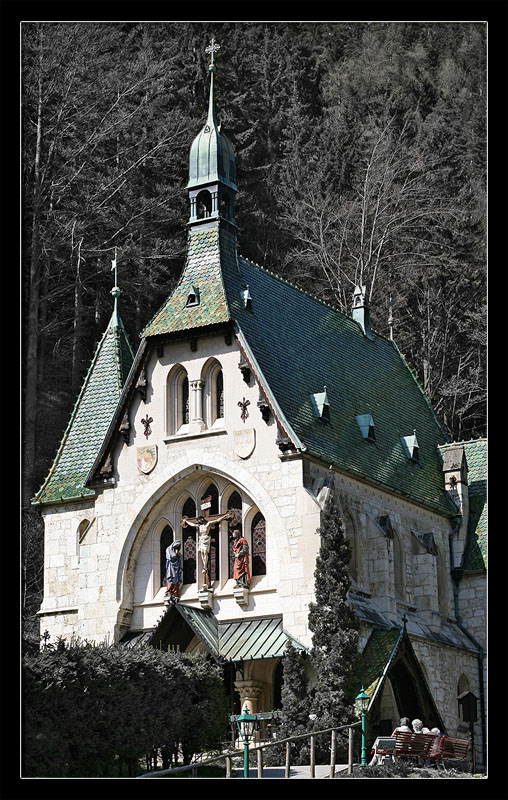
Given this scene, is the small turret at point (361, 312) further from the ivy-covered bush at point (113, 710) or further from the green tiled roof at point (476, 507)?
the ivy-covered bush at point (113, 710)

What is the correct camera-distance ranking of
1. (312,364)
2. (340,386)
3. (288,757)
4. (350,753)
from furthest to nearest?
1. (340,386)
2. (312,364)
3. (350,753)
4. (288,757)

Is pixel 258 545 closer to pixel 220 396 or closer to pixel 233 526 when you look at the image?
pixel 233 526

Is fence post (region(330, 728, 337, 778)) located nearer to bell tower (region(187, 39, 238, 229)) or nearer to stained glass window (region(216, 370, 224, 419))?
stained glass window (region(216, 370, 224, 419))

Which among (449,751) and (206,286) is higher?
(206,286)

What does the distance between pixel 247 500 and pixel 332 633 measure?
448 cm

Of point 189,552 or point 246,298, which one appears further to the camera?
point 246,298

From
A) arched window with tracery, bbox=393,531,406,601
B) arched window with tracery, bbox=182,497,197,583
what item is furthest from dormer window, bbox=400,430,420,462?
arched window with tracery, bbox=182,497,197,583

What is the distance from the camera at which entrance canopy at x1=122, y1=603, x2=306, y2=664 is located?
1396 inches

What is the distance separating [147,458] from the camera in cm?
3866

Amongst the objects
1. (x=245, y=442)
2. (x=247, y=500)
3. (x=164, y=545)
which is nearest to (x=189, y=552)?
(x=164, y=545)

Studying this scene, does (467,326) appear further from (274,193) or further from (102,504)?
(102,504)

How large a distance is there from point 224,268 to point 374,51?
23.4 meters

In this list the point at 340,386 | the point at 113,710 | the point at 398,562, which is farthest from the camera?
the point at 340,386
